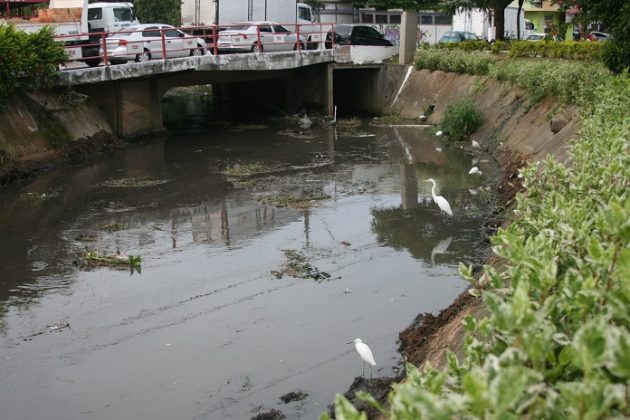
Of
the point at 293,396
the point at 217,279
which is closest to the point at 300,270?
the point at 217,279

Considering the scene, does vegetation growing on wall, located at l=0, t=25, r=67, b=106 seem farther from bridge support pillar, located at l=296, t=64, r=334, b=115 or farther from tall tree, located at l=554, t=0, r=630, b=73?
tall tree, located at l=554, t=0, r=630, b=73

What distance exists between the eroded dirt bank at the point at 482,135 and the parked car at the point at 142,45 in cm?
804

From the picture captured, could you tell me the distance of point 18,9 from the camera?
92.7 ft

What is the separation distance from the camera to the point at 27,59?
19.4 meters

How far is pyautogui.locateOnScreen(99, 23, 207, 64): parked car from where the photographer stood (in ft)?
78.7

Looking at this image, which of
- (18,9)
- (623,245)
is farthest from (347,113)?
(623,245)

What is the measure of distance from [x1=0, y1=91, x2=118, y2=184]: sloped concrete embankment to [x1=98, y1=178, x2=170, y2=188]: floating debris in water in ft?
7.02

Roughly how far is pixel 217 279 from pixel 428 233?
13.4ft

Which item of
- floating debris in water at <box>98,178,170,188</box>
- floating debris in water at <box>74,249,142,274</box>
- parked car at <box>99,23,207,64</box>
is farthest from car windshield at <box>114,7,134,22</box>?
floating debris in water at <box>74,249,142,274</box>

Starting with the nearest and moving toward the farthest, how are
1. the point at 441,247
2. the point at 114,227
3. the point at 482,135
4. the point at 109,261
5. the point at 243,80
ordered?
the point at 109,261
the point at 441,247
the point at 114,227
the point at 482,135
the point at 243,80

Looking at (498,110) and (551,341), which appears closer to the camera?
(551,341)

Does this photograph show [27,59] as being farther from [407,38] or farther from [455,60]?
[407,38]

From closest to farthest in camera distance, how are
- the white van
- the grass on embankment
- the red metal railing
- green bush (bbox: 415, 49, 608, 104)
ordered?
1. the grass on embankment
2. green bush (bbox: 415, 49, 608, 104)
3. the red metal railing
4. the white van

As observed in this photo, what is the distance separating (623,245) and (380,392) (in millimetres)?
3942
